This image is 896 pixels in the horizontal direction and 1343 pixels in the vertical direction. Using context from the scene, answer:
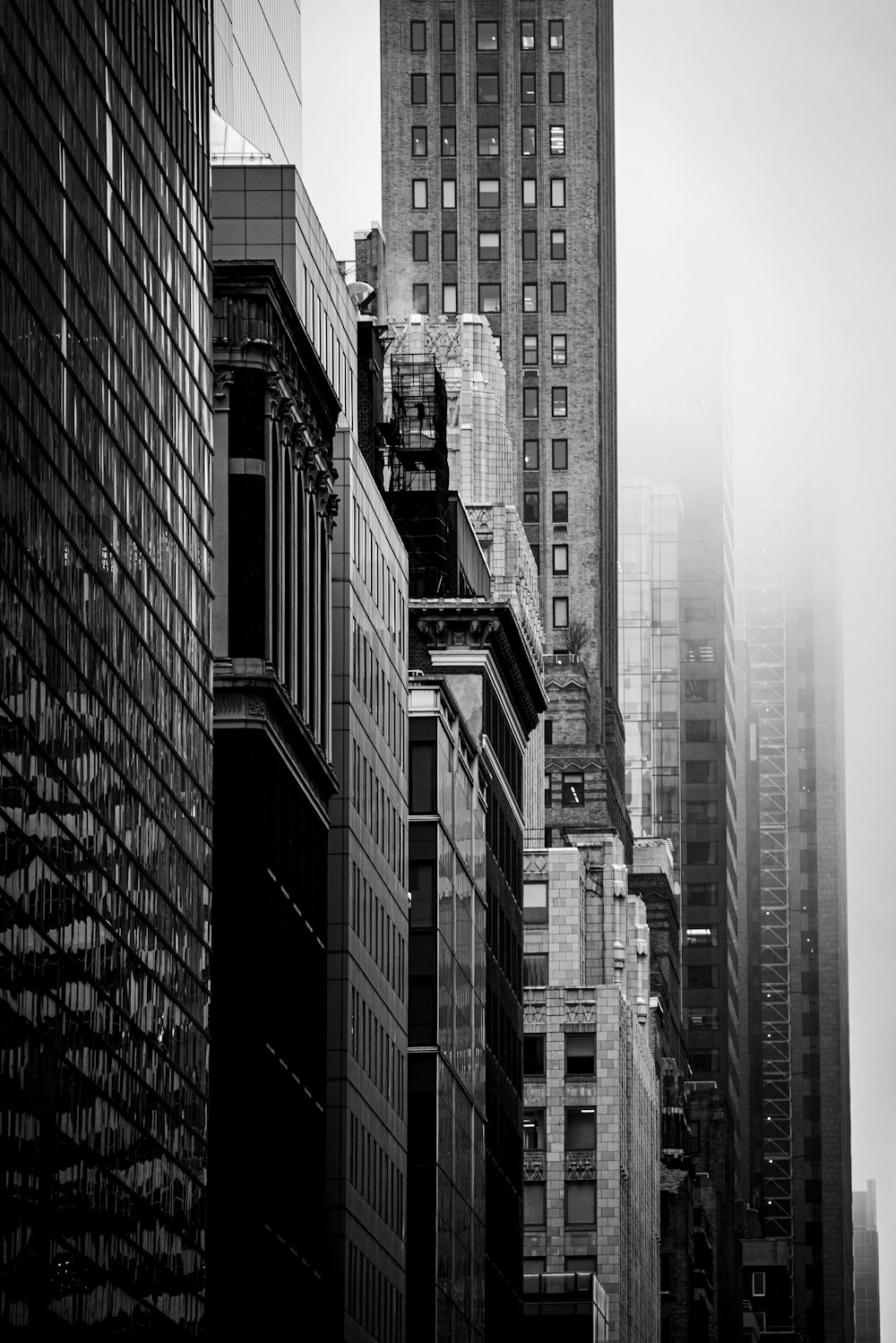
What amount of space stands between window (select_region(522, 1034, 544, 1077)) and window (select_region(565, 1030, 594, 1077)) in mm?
1493

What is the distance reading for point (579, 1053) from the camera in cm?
18350

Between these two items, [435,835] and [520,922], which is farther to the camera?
[520,922]

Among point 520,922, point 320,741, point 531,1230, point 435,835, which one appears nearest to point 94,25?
point 320,741

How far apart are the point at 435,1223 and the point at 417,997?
8.72 metres

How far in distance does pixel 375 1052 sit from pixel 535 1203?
68.6m

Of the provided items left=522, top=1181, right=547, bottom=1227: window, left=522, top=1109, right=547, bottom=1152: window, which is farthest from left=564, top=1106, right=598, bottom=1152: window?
left=522, top=1181, right=547, bottom=1227: window

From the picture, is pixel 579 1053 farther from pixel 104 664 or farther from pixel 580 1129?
pixel 104 664

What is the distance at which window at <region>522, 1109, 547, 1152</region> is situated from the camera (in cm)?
18238

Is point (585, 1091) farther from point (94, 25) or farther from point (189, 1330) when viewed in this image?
point (94, 25)

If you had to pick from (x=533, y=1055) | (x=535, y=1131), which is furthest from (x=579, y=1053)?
(x=535, y=1131)

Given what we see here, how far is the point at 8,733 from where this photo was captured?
70438 mm

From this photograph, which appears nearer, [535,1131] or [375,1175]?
[375,1175]

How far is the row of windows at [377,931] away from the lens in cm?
11244

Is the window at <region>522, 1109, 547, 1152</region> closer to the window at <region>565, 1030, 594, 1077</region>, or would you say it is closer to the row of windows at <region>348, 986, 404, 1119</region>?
the window at <region>565, 1030, 594, 1077</region>
